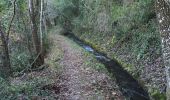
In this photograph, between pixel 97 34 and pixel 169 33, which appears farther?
pixel 97 34

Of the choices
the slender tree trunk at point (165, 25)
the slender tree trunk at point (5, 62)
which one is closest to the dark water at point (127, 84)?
the slender tree trunk at point (165, 25)

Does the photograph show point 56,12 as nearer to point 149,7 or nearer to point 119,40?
point 119,40

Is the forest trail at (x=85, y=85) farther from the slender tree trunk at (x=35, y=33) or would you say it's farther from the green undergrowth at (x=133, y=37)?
the green undergrowth at (x=133, y=37)

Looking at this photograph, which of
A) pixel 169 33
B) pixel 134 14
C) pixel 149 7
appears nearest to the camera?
pixel 169 33

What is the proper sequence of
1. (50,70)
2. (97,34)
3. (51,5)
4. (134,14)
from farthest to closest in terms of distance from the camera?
(51,5) < (97,34) < (134,14) < (50,70)

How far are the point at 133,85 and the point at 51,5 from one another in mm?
31257

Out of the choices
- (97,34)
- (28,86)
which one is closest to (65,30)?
(97,34)

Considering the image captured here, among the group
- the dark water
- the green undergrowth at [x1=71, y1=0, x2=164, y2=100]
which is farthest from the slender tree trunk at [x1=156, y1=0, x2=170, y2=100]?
the dark water

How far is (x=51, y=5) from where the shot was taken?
42062mm

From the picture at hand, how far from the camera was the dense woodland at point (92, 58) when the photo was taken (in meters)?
9.63

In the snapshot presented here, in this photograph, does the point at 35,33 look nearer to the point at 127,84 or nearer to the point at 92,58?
the point at 92,58

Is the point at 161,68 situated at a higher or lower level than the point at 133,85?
higher

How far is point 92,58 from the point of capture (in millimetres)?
18656

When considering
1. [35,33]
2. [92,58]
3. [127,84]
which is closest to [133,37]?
[92,58]
